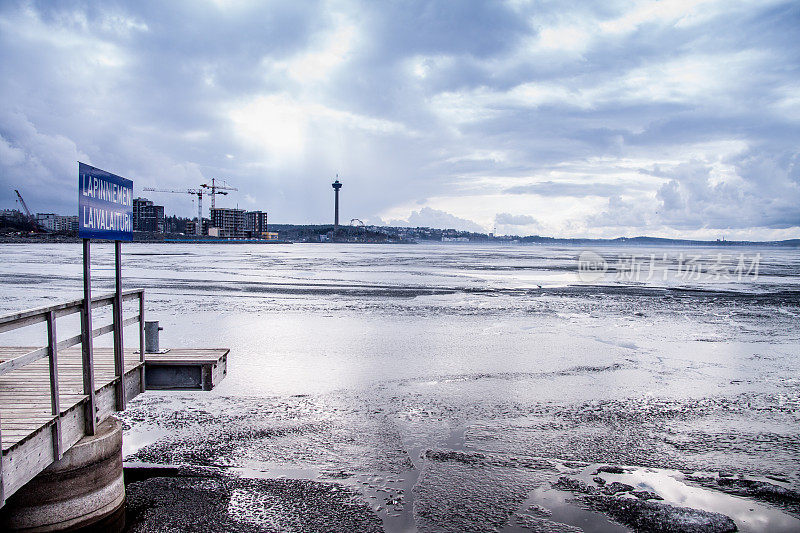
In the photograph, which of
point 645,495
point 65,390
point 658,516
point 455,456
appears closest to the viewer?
point 65,390

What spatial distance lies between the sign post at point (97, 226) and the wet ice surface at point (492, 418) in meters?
1.83

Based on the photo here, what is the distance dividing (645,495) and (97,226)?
670 centimetres

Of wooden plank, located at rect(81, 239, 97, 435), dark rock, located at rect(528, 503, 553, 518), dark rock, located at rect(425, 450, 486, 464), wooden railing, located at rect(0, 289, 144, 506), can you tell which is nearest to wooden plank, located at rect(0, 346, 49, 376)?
wooden railing, located at rect(0, 289, 144, 506)

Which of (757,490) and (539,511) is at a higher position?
(757,490)

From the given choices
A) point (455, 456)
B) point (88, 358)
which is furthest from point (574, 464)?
point (88, 358)

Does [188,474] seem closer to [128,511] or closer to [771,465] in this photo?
[128,511]

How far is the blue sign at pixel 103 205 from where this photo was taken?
17.3 ft

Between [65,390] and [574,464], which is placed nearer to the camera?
[65,390]

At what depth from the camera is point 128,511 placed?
6.19m

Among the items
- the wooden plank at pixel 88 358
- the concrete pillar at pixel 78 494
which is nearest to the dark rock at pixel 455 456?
the concrete pillar at pixel 78 494

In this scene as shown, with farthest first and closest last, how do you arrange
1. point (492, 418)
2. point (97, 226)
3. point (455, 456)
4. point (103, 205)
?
Answer: point (492, 418), point (455, 456), point (103, 205), point (97, 226)

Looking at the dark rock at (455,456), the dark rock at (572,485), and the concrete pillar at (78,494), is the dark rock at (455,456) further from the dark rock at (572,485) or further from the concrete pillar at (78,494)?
the concrete pillar at (78,494)

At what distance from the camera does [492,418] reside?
29.8 ft

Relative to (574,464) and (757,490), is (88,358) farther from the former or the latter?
(757,490)
